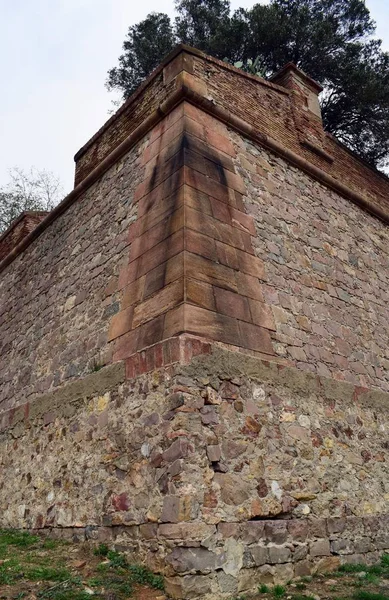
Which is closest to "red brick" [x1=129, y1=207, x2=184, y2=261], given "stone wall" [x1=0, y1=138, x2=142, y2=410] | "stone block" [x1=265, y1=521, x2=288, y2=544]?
"stone wall" [x1=0, y1=138, x2=142, y2=410]

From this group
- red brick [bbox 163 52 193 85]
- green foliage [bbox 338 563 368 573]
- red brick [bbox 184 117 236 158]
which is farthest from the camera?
red brick [bbox 163 52 193 85]

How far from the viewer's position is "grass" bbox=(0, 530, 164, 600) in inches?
136

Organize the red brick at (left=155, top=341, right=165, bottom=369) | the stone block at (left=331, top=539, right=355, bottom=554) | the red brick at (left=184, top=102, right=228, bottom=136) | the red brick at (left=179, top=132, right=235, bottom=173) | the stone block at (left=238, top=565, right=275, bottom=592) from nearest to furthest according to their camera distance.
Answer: the stone block at (left=238, top=565, right=275, bottom=592)
the red brick at (left=155, top=341, right=165, bottom=369)
the stone block at (left=331, top=539, right=355, bottom=554)
the red brick at (left=179, top=132, right=235, bottom=173)
the red brick at (left=184, top=102, right=228, bottom=136)

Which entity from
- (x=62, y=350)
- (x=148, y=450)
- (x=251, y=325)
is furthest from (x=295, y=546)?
(x=62, y=350)

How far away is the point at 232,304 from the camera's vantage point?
473 centimetres

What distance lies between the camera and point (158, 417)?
4066 millimetres

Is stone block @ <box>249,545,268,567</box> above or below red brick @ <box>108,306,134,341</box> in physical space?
below

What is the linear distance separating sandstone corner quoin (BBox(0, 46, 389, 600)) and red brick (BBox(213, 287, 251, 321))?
3cm

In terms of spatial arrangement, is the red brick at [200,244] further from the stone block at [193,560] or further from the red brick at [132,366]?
the stone block at [193,560]

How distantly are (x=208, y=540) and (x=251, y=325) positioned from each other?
1.95 m

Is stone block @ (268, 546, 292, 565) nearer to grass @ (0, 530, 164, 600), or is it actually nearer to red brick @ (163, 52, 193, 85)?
grass @ (0, 530, 164, 600)

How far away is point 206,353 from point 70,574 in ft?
6.41

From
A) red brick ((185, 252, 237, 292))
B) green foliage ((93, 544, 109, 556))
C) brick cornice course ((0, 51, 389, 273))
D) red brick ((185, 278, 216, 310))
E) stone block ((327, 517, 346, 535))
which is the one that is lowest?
green foliage ((93, 544, 109, 556))

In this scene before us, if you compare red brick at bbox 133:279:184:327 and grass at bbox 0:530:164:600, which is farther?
red brick at bbox 133:279:184:327
